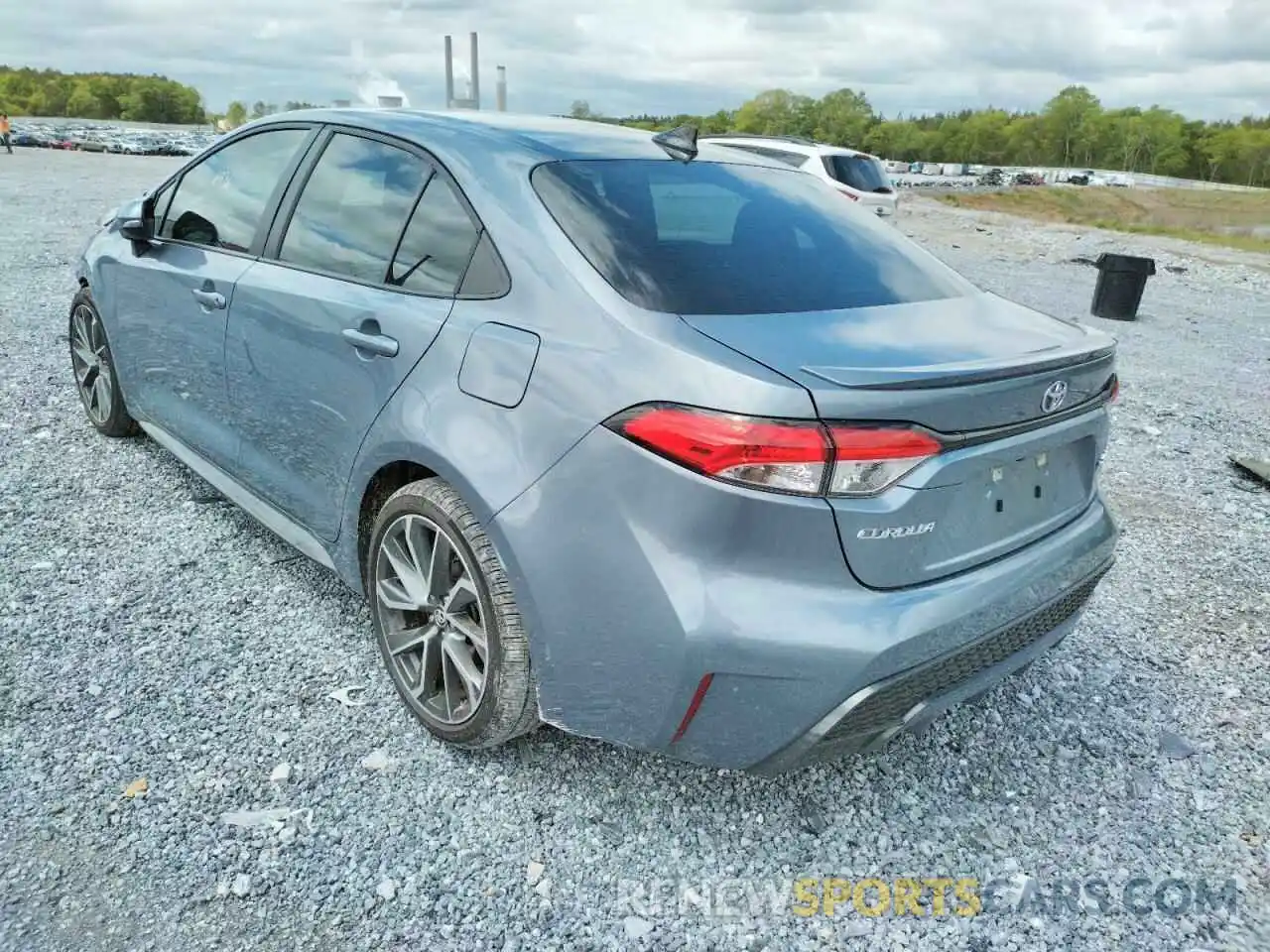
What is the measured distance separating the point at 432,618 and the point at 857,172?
1519 cm

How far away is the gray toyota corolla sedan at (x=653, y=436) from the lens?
198 centimetres

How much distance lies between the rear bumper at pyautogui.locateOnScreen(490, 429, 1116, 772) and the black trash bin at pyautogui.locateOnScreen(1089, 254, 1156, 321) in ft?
32.1

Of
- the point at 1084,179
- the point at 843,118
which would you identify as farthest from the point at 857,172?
the point at 843,118

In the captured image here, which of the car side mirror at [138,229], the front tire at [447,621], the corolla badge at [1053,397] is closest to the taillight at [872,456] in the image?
the corolla badge at [1053,397]

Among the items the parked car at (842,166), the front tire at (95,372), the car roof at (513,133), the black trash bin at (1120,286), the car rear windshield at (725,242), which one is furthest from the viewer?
the parked car at (842,166)

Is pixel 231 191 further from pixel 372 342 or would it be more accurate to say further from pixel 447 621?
pixel 447 621

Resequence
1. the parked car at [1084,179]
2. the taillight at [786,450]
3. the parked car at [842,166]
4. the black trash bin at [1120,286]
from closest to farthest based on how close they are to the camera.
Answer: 1. the taillight at [786,450]
2. the black trash bin at [1120,286]
3. the parked car at [842,166]
4. the parked car at [1084,179]

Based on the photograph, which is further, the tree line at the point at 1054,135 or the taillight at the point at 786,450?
the tree line at the point at 1054,135

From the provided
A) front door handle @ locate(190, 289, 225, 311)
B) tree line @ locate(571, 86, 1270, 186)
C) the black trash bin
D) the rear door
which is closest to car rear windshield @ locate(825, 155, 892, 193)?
the black trash bin

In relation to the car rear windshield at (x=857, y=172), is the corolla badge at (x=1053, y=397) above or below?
above

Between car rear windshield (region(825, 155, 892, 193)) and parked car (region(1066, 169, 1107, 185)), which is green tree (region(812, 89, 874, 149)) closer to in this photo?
parked car (region(1066, 169, 1107, 185))

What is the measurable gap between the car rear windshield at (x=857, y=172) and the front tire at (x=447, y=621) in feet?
46.4

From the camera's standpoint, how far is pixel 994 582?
224 centimetres

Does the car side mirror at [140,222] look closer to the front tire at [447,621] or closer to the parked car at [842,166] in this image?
the front tire at [447,621]
